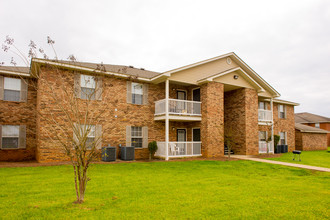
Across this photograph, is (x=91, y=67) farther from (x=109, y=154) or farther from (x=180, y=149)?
(x=180, y=149)

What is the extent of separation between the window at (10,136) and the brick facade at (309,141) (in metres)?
27.0

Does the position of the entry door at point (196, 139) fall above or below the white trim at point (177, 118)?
below

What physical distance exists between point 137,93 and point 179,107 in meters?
3.08

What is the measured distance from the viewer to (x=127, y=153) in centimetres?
1380

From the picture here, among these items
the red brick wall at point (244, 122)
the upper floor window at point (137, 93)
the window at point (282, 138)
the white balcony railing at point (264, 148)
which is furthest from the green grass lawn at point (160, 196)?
the window at point (282, 138)

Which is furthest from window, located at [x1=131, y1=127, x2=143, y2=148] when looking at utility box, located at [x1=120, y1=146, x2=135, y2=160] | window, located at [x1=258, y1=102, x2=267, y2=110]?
window, located at [x1=258, y1=102, x2=267, y2=110]

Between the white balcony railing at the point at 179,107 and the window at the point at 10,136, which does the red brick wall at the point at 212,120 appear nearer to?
the white balcony railing at the point at 179,107

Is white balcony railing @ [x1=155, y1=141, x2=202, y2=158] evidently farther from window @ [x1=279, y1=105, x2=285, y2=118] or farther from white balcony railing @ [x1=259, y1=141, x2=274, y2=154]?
window @ [x1=279, y1=105, x2=285, y2=118]

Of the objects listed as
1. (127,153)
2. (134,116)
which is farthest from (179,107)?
(127,153)

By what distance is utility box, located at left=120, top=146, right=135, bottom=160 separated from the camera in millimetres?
13766

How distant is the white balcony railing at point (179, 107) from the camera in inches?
611

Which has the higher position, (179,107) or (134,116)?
(179,107)

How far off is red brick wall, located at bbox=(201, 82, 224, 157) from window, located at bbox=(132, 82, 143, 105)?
14.6 feet

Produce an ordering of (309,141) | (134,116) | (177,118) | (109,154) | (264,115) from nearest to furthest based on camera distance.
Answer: (109,154), (177,118), (134,116), (264,115), (309,141)
